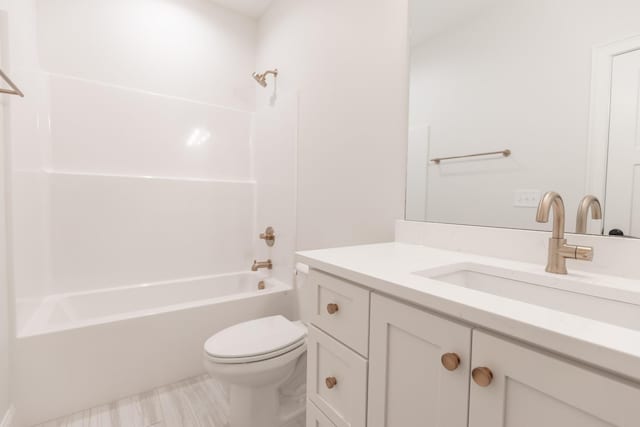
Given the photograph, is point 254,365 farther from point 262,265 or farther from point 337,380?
point 262,265

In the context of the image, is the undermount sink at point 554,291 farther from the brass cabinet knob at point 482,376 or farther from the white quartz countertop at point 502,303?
the brass cabinet knob at point 482,376

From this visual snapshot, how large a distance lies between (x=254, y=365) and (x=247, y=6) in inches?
104

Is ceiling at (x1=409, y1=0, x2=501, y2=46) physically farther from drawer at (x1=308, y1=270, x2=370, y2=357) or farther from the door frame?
drawer at (x1=308, y1=270, x2=370, y2=357)

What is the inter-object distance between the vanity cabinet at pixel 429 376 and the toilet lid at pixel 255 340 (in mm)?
370

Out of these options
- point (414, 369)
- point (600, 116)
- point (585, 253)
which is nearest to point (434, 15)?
point (600, 116)

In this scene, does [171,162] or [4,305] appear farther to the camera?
[171,162]

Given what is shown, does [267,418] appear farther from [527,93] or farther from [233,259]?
[527,93]

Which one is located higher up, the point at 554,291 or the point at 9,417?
the point at 554,291

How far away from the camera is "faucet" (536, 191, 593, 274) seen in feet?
2.37

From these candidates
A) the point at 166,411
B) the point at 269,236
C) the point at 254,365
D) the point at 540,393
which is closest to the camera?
the point at 540,393

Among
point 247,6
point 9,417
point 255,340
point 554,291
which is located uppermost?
point 247,6

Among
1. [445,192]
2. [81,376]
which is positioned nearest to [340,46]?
[445,192]

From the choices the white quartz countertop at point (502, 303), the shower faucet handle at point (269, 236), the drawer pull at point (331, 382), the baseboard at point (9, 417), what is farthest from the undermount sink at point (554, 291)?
the baseboard at point (9, 417)

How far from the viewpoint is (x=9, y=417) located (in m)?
1.27
